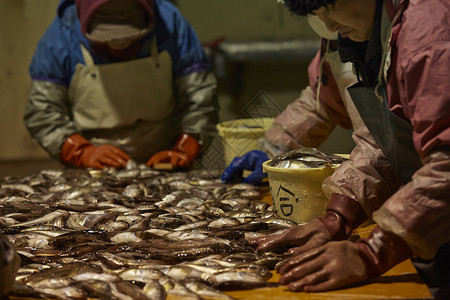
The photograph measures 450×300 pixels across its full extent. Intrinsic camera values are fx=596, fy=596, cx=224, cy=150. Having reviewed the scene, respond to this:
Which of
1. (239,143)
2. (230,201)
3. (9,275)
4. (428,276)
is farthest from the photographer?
(239,143)

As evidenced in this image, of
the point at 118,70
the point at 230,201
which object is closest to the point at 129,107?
the point at 118,70

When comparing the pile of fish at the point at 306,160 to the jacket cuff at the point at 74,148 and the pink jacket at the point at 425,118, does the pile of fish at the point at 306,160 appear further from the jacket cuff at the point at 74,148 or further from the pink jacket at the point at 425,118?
the jacket cuff at the point at 74,148

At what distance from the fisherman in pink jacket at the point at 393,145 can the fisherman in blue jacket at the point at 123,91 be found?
6.78 feet

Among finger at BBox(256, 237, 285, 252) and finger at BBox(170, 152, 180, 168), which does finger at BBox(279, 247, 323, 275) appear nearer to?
finger at BBox(256, 237, 285, 252)

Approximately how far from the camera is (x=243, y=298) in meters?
1.59

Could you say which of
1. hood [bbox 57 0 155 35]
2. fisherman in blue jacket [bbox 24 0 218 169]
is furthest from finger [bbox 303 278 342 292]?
hood [bbox 57 0 155 35]

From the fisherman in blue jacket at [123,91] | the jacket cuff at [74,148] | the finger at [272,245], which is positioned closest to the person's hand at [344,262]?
Result: the finger at [272,245]

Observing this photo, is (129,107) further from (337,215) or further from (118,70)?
(337,215)

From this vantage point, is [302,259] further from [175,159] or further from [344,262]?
[175,159]

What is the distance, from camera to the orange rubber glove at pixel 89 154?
3.72 m

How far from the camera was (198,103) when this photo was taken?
4.29 m

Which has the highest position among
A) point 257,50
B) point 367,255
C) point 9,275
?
point 9,275

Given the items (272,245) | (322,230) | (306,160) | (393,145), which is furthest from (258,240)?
(393,145)

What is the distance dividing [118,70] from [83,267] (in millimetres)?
2573
